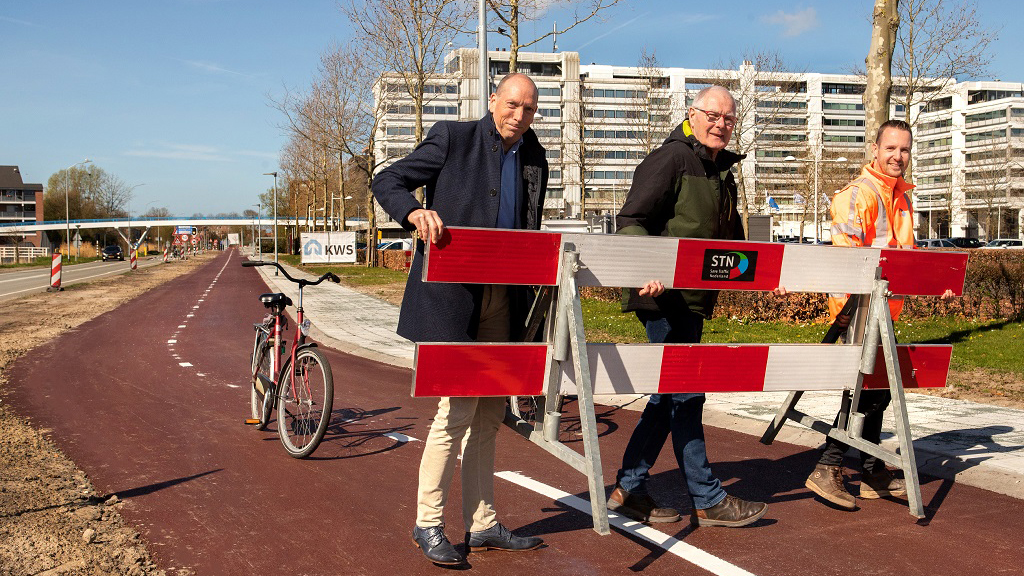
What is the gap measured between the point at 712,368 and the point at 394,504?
193 centimetres

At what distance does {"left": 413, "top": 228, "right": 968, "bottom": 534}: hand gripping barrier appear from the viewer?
339cm

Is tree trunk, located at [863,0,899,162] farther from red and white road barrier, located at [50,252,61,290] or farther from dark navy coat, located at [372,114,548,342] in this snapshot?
red and white road barrier, located at [50,252,61,290]

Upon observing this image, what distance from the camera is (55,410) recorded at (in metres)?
7.54

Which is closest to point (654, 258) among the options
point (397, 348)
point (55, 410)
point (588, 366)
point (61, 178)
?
point (588, 366)

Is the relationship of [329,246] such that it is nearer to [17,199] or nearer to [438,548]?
[438,548]

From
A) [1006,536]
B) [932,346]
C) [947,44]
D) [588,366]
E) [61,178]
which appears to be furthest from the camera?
[61,178]

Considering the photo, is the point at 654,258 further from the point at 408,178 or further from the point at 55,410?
the point at 55,410

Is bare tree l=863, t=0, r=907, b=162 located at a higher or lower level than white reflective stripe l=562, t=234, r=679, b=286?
higher

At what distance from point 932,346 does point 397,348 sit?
29.0ft

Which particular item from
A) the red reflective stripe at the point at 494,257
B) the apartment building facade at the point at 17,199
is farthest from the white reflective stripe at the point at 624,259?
the apartment building facade at the point at 17,199

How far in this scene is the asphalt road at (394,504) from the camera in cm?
377

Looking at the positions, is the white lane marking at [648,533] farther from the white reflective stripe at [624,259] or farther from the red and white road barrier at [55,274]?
the red and white road barrier at [55,274]

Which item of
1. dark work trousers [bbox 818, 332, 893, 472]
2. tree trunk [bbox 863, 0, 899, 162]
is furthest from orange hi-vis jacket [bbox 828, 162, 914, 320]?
tree trunk [bbox 863, 0, 899, 162]

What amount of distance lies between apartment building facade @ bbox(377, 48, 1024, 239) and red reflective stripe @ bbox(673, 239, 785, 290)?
32027 mm
